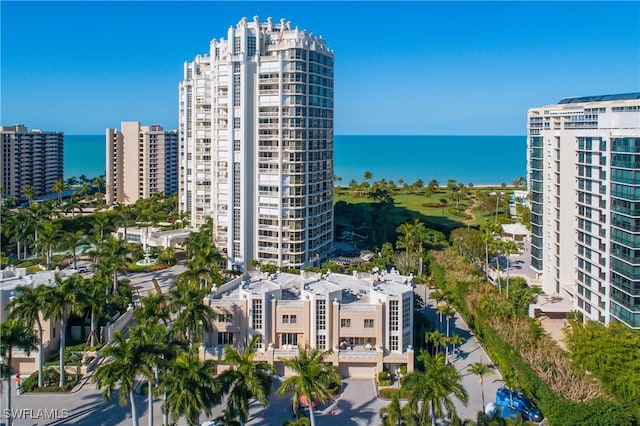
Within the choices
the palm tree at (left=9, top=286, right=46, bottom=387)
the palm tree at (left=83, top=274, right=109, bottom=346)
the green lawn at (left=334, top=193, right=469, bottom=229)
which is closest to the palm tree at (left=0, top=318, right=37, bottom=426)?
the palm tree at (left=9, top=286, right=46, bottom=387)

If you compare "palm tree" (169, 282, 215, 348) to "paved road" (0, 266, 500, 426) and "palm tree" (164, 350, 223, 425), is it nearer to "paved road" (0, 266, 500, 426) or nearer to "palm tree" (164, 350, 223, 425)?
"paved road" (0, 266, 500, 426)

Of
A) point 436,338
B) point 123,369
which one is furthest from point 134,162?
point 123,369

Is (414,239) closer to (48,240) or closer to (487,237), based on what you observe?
(487,237)

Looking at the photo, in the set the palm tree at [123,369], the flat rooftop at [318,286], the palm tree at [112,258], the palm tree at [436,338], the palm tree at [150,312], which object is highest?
the palm tree at [112,258]

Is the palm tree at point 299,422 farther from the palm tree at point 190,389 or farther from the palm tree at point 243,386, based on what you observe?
the palm tree at point 190,389

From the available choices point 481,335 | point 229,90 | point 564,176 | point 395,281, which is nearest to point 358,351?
point 395,281

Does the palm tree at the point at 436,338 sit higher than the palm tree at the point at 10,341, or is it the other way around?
the palm tree at the point at 10,341

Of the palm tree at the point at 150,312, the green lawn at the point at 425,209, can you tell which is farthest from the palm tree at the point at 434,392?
the green lawn at the point at 425,209
